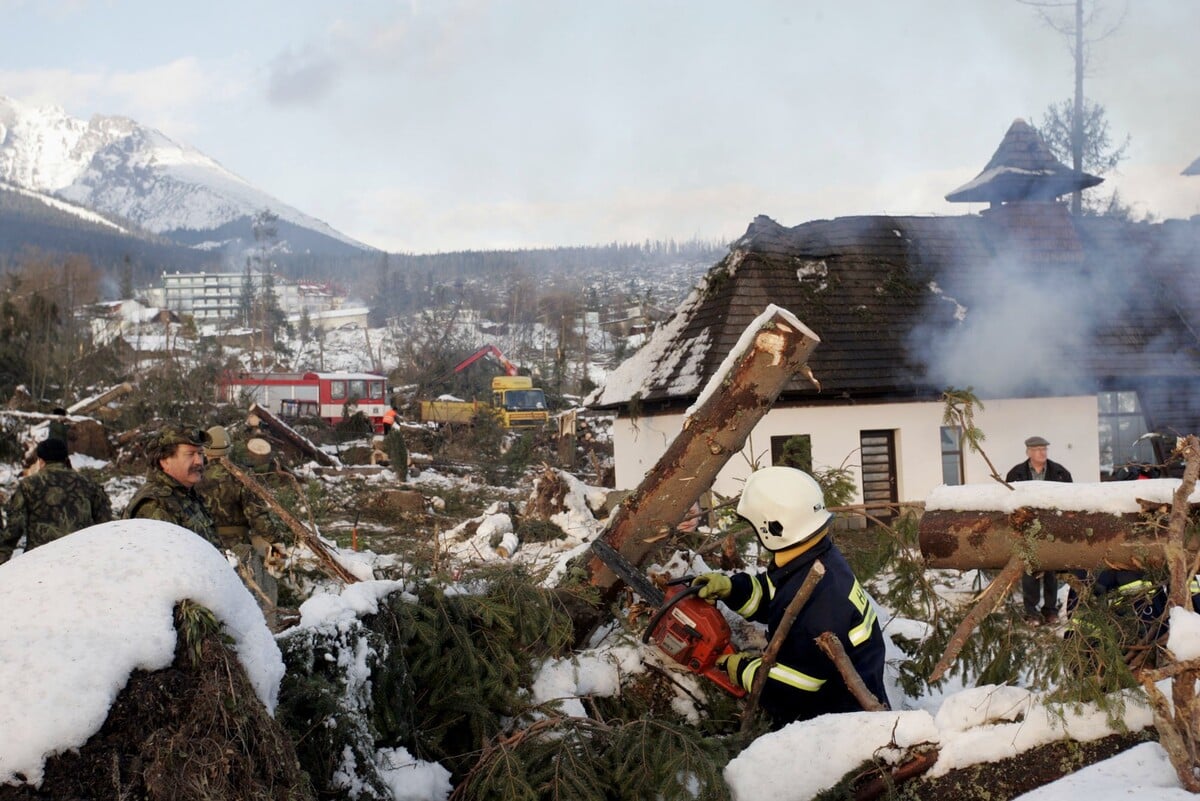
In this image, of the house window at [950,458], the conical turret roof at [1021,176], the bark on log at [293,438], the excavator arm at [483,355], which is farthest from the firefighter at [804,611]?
the excavator arm at [483,355]

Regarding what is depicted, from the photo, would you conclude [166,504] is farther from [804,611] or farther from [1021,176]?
[1021,176]

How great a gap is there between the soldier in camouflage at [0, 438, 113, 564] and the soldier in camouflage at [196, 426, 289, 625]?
2.64 feet

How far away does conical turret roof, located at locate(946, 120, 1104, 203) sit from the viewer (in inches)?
771

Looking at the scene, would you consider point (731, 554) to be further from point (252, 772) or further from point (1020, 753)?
point (252, 772)

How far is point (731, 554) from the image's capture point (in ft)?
18.4

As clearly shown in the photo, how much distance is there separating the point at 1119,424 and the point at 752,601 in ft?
53.6

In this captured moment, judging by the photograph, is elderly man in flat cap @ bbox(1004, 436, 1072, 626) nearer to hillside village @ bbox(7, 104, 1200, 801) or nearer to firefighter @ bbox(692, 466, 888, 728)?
hillside village @ bbox(7, 104, 1200, 801)

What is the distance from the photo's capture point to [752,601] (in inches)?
167

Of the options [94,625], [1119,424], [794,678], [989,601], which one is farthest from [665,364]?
[94,625]

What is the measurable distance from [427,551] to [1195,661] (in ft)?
11.3

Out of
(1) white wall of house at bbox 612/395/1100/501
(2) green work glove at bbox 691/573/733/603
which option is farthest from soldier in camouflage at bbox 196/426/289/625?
(1) white wall of house at bbox 612/395/1100/501

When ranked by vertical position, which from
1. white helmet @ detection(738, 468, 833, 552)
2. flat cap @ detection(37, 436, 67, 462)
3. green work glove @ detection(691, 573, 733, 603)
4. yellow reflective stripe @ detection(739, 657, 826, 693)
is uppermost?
flat cap @ detection(37, 436, 67, 462)

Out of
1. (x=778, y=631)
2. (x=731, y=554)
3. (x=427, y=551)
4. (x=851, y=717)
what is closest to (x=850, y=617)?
(x=778, y=631)

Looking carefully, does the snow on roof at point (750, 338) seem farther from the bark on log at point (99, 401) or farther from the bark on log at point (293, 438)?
the bark on log at point (99, 401)
